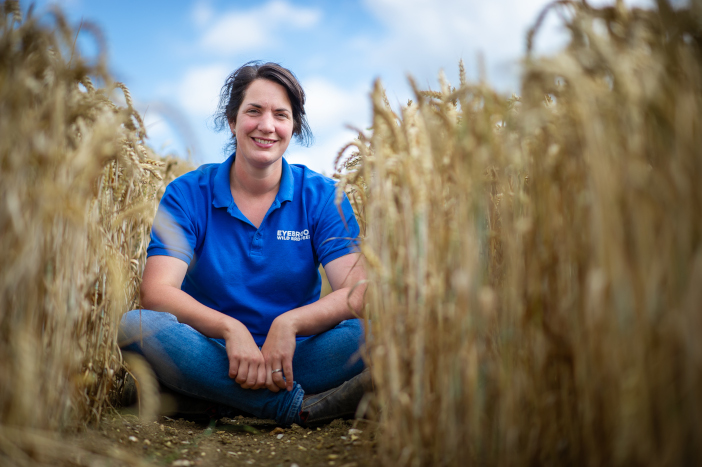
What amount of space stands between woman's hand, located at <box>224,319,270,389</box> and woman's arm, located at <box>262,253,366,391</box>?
4 cm

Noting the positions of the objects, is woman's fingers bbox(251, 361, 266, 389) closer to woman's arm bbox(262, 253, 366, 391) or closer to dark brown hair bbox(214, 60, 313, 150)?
woman's arm bbox(262, 253, 366, 391)

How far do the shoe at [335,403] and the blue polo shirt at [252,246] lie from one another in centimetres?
40

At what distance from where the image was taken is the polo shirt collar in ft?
7.37

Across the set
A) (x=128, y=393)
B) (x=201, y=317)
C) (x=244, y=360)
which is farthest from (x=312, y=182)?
(x=128, y=393)

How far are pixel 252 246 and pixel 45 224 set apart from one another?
1170mm

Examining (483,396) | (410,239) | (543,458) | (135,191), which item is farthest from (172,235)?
(543,458)

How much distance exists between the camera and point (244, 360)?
5.97ft

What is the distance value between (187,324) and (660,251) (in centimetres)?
176

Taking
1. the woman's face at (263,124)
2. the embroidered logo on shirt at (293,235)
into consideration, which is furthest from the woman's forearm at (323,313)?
the woman's face at (263,124)

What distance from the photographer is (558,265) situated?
1035mm

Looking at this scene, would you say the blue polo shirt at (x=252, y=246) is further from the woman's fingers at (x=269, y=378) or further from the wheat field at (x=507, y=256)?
the wheat field at (x=507, y=256)

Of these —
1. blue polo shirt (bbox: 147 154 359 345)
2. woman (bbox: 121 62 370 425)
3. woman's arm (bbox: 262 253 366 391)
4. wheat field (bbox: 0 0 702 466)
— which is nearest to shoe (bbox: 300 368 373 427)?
woman (bbox: 121 62 370 425)

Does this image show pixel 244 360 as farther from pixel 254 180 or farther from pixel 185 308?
pixel 254 180

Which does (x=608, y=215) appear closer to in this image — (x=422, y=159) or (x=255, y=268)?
(x=422, y=159)
